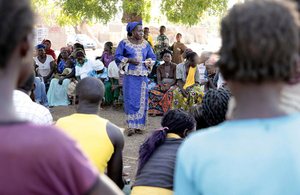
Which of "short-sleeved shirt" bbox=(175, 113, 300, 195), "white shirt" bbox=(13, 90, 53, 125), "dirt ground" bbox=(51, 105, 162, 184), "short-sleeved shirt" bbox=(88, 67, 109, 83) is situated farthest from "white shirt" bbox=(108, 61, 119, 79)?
"short-sleeved shirt" bbox=(175, 113, 300, 195)

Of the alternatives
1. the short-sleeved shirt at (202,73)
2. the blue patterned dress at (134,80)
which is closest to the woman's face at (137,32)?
the blue patterned dress at (134,80)

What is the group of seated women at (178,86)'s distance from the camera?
6.73 meters

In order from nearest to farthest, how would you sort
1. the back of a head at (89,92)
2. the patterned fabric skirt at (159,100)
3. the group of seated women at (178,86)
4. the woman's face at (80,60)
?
the back of a head at (89,92) → the group of seated women at (178,86) → the patterned fabric skirt at (159,100) → the woman's face at (80,60)

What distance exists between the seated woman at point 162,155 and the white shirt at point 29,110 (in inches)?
36.9

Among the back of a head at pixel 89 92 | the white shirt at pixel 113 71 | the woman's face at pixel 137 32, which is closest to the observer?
the back of a head at pixel 89 92

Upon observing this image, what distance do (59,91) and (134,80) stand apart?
3704 mm

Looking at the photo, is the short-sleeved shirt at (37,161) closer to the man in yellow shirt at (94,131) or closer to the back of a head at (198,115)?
the man in yellow shirt at (94,131)

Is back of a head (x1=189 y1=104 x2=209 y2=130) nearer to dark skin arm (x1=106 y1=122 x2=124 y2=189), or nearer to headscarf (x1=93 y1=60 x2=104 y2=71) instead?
dark skin arm (x1=106 y1=122 x2=124 y2=189)

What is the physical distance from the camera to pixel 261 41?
875 mm

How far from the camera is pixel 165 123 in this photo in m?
2.57

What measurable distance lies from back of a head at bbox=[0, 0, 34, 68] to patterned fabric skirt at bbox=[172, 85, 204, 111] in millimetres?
5512

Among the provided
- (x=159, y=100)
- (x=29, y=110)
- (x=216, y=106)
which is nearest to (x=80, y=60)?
(x=159, y=100)

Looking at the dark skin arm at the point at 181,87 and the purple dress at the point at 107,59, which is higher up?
the purple dress at the point at 107,59

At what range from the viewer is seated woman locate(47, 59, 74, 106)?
28.0 ft
